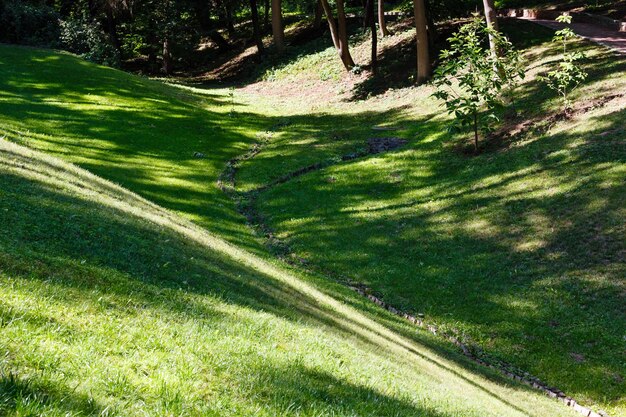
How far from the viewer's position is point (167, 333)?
7242 millimetres

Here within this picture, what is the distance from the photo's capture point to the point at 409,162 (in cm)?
3039

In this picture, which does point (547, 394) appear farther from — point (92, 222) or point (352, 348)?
point (92, 222)

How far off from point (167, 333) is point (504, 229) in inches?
676

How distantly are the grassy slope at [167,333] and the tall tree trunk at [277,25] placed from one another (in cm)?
4731

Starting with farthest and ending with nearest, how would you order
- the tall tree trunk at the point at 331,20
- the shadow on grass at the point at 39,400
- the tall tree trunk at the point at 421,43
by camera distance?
1. the tall tree trunk at the point at 331,20
2. the tall tree trunk at the point at 421,43
3. the shadow on grass at the point at 39,400

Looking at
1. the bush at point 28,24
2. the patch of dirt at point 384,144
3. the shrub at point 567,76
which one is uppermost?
the bush at point 28,24

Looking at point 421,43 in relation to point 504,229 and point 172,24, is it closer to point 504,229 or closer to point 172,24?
point 504,229

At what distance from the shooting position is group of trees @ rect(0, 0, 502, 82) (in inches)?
1919

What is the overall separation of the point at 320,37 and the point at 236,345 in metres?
62.4

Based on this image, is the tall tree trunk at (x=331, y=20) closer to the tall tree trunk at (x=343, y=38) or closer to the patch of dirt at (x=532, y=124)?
the tall tree trunk at (x=343, y=38)

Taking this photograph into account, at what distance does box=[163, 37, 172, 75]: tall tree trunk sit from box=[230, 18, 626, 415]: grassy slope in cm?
3900

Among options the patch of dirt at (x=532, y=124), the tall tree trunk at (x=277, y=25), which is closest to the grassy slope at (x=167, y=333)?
the patch of dirt at (x=532, y=124)

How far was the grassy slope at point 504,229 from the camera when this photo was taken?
1656 centimetres

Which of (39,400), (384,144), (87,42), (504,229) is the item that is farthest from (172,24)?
(39,400)
